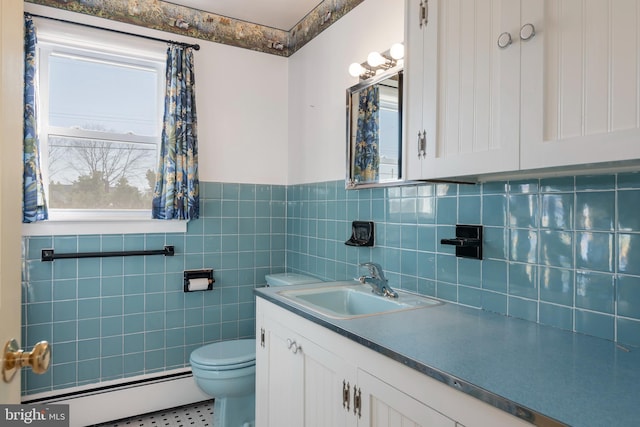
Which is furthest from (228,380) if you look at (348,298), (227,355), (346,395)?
(346,395)

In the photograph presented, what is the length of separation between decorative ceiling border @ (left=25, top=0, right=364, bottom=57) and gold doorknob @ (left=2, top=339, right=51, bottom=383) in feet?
7.08

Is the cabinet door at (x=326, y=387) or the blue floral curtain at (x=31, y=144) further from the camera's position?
the blue floral curtain at (x=31, y=144)

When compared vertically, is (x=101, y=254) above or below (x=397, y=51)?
below

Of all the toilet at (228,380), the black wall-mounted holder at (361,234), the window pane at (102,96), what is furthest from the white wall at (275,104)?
the toilet at (228,380)

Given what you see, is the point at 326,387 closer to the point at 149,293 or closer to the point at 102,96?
the point at 149,293

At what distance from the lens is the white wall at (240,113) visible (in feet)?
8.55

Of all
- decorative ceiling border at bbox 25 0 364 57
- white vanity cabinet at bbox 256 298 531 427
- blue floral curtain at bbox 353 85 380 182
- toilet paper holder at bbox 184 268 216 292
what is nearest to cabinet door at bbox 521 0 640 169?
white vanity cabinet at bbox 256 298 531 427

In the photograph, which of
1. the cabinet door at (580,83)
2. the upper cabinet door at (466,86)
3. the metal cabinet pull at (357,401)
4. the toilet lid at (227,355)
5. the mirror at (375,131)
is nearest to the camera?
the cabinet door at (580,83)

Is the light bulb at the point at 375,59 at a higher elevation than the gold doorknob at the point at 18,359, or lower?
higher

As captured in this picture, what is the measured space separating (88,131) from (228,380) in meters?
1.70

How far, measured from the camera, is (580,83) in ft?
2.99

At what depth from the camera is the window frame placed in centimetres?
218

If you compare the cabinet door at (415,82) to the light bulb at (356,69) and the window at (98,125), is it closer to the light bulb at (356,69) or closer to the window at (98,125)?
the light bulb at (356,69)

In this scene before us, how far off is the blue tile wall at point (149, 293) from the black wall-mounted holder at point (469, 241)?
1623 millimetres
